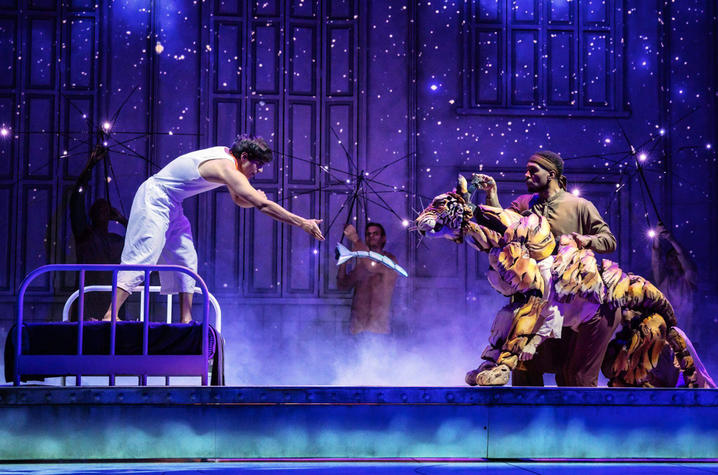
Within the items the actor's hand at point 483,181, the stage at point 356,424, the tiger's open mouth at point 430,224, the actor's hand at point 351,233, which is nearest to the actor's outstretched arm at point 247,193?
the tiger's open mouth at point 430,224

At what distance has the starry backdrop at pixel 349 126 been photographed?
26.2 feet

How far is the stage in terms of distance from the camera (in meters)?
2.90

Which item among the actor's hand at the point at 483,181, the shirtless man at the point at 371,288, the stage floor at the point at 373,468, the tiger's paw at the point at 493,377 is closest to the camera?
the stage floor at the point at 373,468

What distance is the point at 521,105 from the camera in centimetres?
834

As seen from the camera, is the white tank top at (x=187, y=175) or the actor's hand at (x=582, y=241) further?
the white tank top at (x=187, y=175)

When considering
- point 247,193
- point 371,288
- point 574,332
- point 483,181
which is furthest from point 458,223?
point 371,288

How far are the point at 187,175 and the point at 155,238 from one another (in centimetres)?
32

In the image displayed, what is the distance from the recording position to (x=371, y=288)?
24.9 ft

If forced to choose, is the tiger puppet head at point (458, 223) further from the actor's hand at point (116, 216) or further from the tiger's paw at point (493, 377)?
the actor's hand at point (116, 216)

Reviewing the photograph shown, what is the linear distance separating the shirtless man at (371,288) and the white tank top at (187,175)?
3776 millimetres

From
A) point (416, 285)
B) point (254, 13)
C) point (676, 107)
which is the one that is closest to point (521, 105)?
point (676, 107)

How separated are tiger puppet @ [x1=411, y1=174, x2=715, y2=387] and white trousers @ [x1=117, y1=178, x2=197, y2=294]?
120 centimetres

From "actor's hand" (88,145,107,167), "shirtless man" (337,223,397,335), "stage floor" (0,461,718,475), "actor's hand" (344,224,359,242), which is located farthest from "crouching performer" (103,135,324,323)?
"actor's hand" (88,145,107,167)

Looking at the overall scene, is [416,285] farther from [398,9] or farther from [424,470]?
[424,470]
